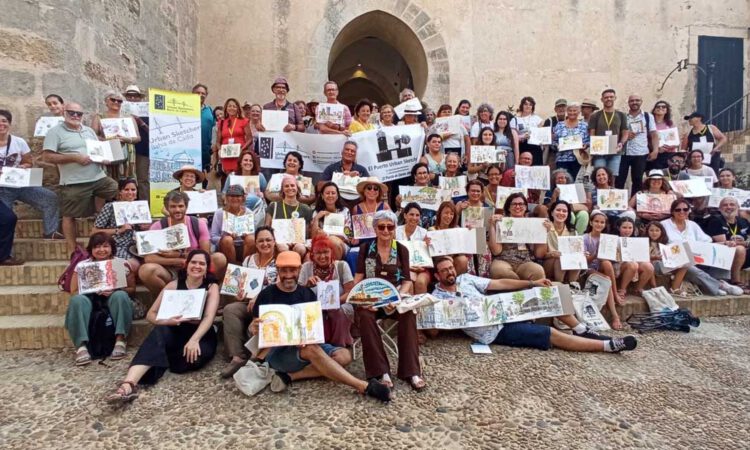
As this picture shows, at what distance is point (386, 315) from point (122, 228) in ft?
9.85

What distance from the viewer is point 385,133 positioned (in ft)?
21.4

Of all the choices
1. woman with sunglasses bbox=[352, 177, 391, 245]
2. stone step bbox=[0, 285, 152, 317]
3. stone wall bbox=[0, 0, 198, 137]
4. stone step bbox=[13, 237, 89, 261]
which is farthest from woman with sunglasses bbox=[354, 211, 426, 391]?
stone wall bbox=[0, 0, 198, 137]

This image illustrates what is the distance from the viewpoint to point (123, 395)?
3.13 metres

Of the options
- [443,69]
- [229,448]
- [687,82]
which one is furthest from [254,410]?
[687,82]

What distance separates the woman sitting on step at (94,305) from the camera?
151 inches

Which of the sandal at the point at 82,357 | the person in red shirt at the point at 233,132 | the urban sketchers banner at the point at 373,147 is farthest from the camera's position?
the urban sketchers banner at the point at 373,147

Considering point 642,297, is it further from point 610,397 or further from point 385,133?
point 385,133

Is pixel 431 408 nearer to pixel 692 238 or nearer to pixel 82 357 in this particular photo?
pixel 82 357

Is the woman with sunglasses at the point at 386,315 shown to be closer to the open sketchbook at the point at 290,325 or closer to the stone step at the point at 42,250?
the open sketchbook at the point at 290,325

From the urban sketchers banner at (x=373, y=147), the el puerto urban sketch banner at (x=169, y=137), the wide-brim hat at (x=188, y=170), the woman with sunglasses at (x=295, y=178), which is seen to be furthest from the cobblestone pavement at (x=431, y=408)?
the urban sketchers banner at (x=373, y=147)

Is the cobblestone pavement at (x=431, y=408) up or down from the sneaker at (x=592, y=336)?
down

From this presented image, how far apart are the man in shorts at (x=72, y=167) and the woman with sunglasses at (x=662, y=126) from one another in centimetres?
807

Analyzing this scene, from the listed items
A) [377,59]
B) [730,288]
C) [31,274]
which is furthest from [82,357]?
[377,59]

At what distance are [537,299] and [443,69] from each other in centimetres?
779
